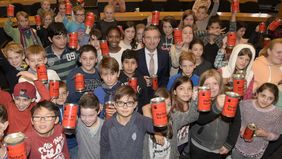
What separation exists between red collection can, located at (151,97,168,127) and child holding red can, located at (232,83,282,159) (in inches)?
42.6

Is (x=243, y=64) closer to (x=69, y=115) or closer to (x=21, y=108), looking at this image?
(x=69, y=115)

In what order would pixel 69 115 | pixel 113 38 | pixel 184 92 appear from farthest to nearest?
pixel 113 38 < pixel 184 92 < pixel 69 115

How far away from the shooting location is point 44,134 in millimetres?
2455

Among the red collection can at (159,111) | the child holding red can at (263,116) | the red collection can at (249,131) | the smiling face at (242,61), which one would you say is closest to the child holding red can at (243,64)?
the smiling face at (242,61)

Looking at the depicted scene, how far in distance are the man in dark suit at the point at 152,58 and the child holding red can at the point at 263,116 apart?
1.27 metres

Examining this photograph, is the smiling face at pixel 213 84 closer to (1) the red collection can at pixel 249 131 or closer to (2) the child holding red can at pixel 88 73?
(1) the red collection can at pixel 249 131

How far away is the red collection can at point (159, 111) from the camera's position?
2100 millimetres

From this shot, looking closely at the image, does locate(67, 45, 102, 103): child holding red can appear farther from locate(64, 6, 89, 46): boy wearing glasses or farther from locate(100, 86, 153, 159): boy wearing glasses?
locate(64, 6, 89, 46): boy wearing glasses

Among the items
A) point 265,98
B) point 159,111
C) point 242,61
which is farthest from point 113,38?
point 159,111

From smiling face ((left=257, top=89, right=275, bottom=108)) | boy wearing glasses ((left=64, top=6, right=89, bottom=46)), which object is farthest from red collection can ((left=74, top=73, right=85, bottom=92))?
boy wearing glasses ((left=64, top=6, right=89, bottom=46))

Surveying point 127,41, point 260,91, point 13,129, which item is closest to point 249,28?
point 127,41

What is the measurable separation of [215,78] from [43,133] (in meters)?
1.50

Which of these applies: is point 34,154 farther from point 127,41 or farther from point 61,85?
point 127,41

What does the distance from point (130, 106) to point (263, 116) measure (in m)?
1.22
